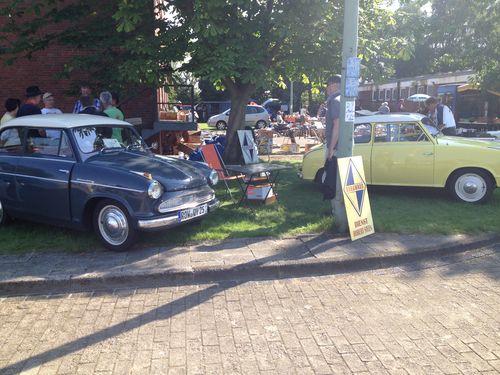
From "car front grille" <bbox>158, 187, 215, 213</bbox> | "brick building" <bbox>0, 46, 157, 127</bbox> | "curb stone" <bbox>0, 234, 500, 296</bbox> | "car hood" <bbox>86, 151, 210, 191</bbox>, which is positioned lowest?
"curb stone" <bbox>0, 234, 500, 296</bbox>

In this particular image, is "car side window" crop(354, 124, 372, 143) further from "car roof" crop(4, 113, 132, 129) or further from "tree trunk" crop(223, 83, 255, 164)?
"car roof" crop(4, 113, 132, 129)

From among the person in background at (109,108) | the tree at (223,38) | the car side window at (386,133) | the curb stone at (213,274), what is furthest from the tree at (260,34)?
the curb stone at (213,274)

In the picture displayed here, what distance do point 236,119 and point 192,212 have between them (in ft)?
22.1

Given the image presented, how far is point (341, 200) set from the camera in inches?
245

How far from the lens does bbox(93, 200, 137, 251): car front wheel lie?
219 inches

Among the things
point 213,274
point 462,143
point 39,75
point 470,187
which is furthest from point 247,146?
point 39,75

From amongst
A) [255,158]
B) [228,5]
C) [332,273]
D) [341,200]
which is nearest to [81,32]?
[228,5]

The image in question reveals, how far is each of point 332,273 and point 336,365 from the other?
199cm

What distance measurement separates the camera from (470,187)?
777 centimetres

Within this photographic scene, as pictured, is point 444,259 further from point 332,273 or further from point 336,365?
point 336,365

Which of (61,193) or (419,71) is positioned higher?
(419,71)

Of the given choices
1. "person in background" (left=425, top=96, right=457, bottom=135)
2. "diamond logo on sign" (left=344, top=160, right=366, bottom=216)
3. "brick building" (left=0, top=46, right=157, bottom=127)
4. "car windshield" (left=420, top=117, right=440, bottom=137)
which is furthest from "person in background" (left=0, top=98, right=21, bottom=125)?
"person in background" (left=425, top=96, right=457, bottom=135)

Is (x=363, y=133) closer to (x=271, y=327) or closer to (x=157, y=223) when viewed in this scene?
(x=157, y=223)

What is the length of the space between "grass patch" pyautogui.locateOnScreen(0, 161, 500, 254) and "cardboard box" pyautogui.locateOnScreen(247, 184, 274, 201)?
211 mm
